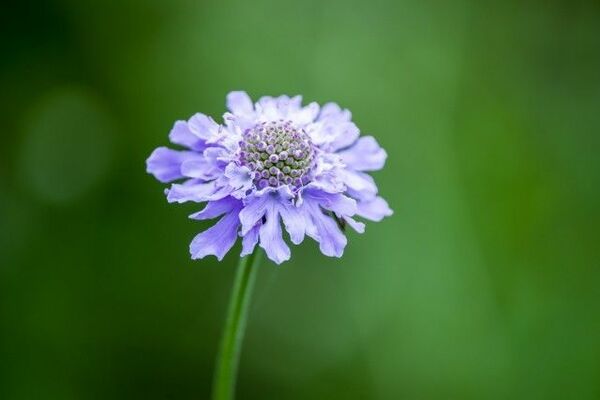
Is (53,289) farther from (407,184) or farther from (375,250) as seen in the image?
(407,184)

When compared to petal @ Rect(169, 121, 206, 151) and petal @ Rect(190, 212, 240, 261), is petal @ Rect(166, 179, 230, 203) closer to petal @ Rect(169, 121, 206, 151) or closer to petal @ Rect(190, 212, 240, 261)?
petal @ Rect(190, 212, 240, 261)

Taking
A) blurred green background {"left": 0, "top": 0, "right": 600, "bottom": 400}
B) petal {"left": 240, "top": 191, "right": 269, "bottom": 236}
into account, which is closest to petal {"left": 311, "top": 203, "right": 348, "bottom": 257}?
petal {"left": 240, "top": 191, "right": 269, "bottom": 236}

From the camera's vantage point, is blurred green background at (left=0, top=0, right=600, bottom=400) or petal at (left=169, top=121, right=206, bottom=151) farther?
blurred green background at (left=0, top=0, right=600, bottom=400)

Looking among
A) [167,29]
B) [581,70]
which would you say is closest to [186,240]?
[167,29]

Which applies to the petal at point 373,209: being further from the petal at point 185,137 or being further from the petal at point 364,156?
the petal at point 185,137

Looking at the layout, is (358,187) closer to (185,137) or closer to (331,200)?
(331,200)

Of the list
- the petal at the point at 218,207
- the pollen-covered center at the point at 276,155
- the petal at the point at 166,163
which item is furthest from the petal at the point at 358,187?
the petal at the point at 166,163
